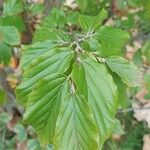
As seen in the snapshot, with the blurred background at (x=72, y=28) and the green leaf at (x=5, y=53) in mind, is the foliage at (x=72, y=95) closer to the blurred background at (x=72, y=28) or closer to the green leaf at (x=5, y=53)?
the blurred background at (x=72, y=28)

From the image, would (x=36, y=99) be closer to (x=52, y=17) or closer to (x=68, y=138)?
(x=68, y=138)

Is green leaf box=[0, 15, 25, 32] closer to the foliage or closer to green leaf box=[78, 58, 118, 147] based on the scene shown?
the foliage

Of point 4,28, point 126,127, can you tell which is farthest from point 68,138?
point 126,127

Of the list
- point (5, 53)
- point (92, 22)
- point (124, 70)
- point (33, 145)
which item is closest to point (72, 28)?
point (5, 53)

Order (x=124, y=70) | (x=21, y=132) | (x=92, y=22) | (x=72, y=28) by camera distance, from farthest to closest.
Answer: (x=21, y=132)
(x=72, y=28)
(x=92, y=22)
(x=124, y=70)

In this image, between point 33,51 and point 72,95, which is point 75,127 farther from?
point 33,51
